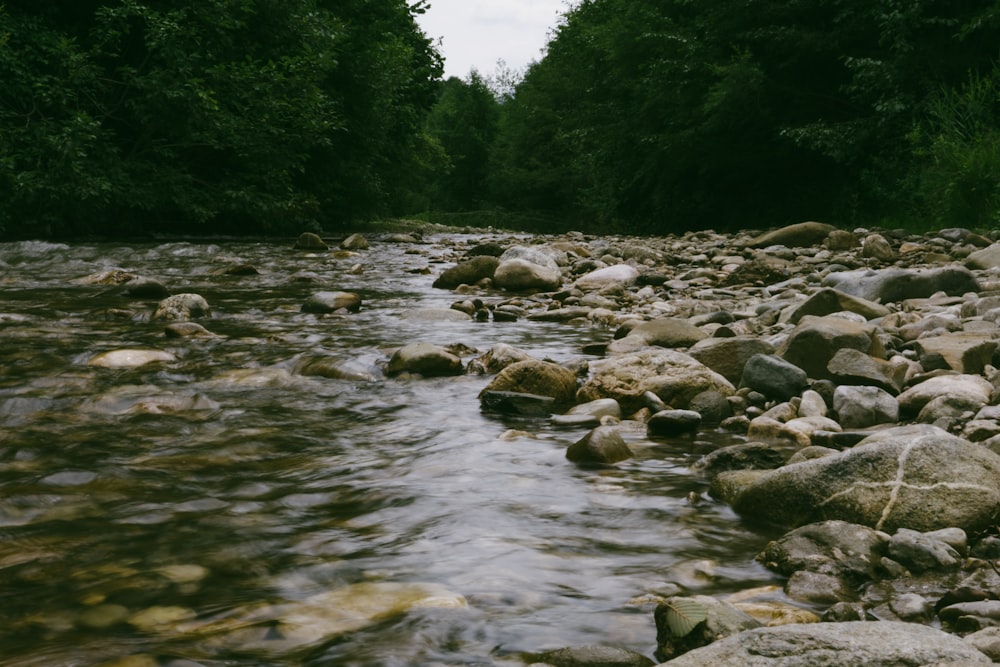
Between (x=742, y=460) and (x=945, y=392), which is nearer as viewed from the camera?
(x=742, y=460)

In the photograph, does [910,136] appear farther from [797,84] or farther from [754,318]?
[754,318]

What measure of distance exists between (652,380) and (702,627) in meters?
2.61

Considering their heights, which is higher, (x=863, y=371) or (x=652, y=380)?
(x=863, y=371)

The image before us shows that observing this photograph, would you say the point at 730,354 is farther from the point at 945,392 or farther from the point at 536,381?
the point at 945,392

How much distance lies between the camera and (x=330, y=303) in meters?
7.87

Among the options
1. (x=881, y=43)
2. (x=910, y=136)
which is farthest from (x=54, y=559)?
(x=881, y=43)

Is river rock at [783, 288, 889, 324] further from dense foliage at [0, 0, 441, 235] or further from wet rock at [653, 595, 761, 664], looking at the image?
dense foliage at [0, 0, 441, 235]

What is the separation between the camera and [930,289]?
6.84 m

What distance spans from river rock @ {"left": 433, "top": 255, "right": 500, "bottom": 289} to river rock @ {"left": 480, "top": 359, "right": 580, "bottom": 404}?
234 inches

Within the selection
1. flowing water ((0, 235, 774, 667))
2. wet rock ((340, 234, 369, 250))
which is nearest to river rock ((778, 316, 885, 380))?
flowing water ((0, 235, 774, 667))

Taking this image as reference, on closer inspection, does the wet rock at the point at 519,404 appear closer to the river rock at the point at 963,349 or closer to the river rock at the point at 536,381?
the river rock at the point at 536,381

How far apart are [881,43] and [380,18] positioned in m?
15.8

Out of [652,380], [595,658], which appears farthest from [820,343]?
[595,658]

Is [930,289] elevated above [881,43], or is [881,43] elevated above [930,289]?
[881,43]
